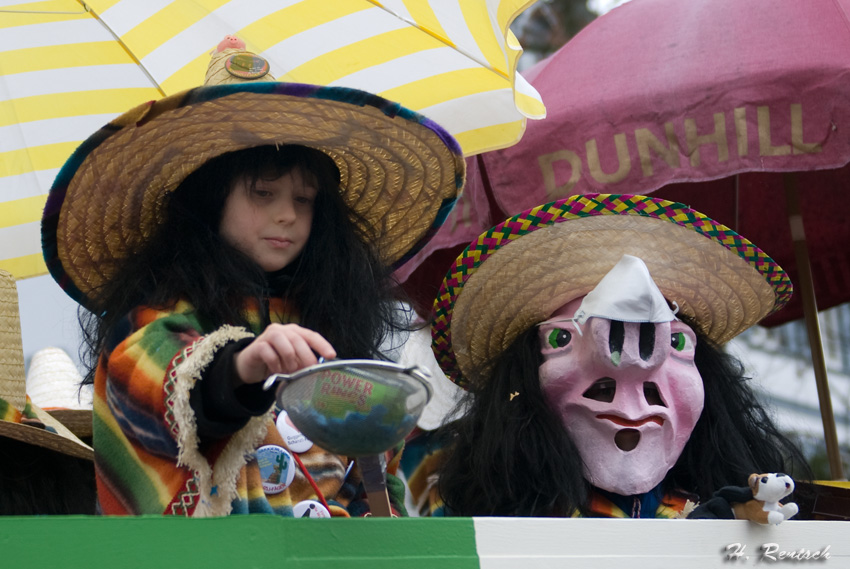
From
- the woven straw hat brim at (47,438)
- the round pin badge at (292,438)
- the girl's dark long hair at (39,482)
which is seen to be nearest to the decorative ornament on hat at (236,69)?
the round pin badge at (292,438)

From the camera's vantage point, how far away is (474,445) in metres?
2.46

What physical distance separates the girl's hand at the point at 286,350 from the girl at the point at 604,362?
0.97m

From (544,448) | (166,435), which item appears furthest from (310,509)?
(544,448)

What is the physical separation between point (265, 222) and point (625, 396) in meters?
0.81

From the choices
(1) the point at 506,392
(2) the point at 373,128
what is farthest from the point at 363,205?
(1) the point at 506,392

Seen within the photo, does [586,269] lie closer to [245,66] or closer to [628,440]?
[628,440]

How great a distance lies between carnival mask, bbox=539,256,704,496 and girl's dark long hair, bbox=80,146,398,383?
15.7 inches

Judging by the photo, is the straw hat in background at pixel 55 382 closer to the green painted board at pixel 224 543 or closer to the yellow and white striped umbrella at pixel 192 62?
the yellow and white striped umbrella at pixel 192 62

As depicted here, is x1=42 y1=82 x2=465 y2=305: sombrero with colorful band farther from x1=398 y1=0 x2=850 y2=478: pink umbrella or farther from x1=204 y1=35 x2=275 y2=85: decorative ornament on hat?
x1=398 y1=0 x2=850 y2=478: pink umbrella

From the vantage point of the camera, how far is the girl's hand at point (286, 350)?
1343 millimetres

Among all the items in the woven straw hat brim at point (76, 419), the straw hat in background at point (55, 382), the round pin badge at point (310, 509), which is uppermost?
the round pin badge at point (310, 509)

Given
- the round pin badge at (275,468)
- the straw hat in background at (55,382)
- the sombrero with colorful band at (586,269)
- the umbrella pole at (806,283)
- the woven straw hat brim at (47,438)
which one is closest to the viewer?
the round pin badge at (275,468)

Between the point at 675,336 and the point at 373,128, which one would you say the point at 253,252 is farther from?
the point at 675,336

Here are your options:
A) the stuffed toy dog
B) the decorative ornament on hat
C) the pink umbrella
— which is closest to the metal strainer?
the stuffed toy dog
